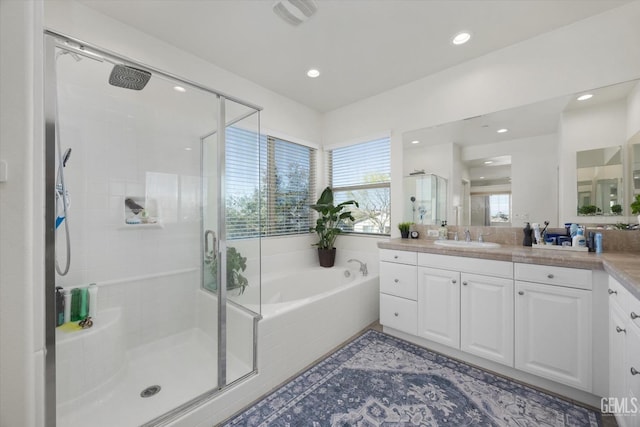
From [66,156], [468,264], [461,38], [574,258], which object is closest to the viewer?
[574,258]

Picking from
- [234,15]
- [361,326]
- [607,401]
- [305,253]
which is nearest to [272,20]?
[234,15]

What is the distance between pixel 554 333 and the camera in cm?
163

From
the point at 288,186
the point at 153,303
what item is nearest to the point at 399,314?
the point at 288,186

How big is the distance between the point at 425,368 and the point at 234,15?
3018mm

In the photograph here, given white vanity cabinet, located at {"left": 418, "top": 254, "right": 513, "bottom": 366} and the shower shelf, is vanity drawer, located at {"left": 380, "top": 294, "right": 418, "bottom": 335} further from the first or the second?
the shower shelf

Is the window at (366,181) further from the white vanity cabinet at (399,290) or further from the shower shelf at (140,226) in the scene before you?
the shower shelf at (140,226)

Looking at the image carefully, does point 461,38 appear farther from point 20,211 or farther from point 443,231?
point 20,211

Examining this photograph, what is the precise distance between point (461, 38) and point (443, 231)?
1.71m

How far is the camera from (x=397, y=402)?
1.63 meters

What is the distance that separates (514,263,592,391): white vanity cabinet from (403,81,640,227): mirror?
668 millimetres

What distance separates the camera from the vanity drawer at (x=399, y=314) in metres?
2.28

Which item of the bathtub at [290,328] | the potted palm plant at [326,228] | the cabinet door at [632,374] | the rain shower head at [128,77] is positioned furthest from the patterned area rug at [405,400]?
the rain shower head at [128,77]

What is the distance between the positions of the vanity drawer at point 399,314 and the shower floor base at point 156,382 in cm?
135

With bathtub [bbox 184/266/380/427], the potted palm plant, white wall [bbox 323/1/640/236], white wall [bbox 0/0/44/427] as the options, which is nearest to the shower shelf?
bathtub [bbox 184/266/380/427]
